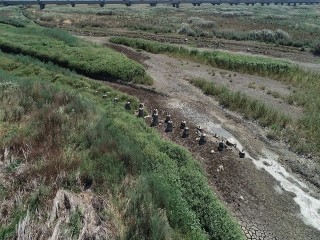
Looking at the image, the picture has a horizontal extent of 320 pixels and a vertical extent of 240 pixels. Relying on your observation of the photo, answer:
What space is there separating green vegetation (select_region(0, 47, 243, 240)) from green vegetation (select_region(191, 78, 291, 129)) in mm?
6830

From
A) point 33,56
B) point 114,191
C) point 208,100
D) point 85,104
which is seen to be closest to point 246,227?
point 114,191

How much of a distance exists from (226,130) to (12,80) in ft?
37.0

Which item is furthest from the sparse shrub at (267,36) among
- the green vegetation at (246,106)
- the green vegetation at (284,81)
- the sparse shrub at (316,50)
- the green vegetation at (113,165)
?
the green vegetation at (113,165)

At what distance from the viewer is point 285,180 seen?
45.7 feet

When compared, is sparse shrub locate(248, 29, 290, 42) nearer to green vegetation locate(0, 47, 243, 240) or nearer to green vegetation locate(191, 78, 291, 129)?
green vegetation locate(191, 78, 291, 129)

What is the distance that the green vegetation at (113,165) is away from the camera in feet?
31.4

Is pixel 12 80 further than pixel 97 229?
Yes

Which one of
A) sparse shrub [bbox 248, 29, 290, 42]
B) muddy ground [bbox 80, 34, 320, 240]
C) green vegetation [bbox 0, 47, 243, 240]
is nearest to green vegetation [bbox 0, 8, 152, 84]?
muddy ground [bbox 80, 34, 320, 240]

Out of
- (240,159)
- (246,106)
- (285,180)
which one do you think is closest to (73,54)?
(246,106)

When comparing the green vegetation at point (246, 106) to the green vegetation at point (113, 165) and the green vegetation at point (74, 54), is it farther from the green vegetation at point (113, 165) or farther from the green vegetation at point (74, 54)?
the green vegetation at point (113, 165)

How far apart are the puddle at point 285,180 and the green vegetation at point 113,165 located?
2.98 m

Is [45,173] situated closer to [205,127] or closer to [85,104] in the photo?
[85,104]

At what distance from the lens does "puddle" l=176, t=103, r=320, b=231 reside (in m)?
12.0

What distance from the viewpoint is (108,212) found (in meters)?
9.16
